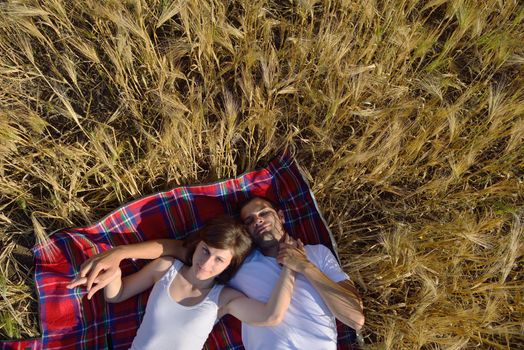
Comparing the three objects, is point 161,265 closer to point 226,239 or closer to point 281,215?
point 226,239

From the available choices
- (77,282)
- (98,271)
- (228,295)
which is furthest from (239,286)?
(77,282)

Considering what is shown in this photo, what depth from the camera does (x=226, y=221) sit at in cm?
276

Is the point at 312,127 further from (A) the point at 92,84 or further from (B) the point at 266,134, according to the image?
(A) the point at 92,84

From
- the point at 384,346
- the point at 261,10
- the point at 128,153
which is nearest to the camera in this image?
the point at 384,346

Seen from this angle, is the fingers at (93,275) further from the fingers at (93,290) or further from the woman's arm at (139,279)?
the woman's arm at (139,279)

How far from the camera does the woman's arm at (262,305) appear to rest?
2.61 metres

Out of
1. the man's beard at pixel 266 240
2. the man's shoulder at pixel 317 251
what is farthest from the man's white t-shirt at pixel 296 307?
the man's beard at pixel 266 240

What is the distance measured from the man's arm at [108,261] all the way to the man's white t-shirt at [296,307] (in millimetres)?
444

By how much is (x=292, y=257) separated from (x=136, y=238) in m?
1.04

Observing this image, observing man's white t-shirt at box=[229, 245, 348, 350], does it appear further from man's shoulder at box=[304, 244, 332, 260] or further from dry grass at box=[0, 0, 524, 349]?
dry grass at box=[0, 0, 524, 349]

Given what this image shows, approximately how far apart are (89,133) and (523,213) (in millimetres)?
2665

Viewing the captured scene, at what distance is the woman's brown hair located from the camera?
2.65 metres

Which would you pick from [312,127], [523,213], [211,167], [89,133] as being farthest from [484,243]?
[89,133]

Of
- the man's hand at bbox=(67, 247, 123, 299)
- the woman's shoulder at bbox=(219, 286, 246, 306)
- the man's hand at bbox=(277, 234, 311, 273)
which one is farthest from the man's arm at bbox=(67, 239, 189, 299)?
the man's hand at bbox=(277, 234, 311, 273)
